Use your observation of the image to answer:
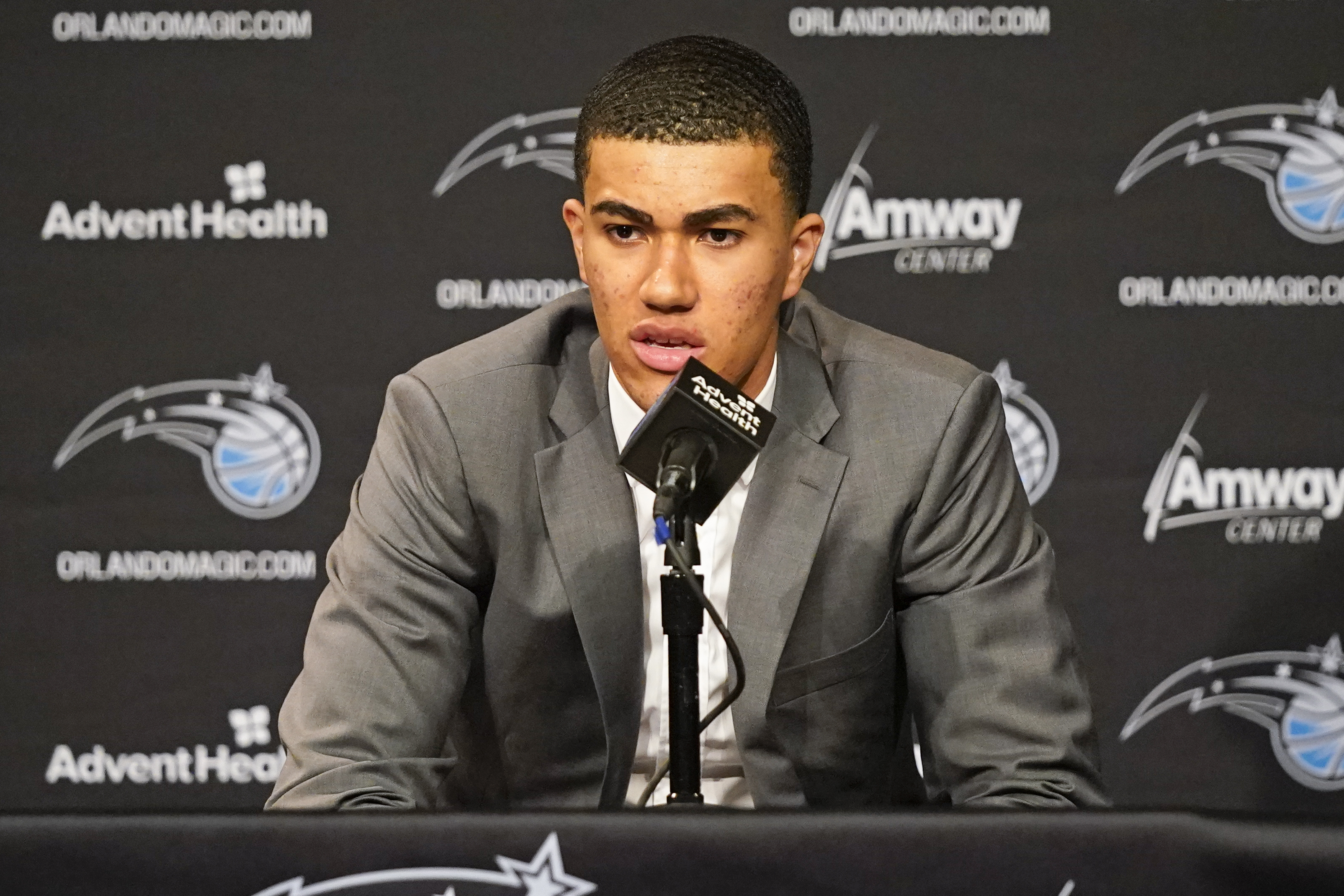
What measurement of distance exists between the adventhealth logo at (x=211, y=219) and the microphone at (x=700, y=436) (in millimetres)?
1949

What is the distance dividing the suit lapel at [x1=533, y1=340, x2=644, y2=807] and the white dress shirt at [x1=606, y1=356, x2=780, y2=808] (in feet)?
0.10

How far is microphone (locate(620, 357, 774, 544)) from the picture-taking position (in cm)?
144

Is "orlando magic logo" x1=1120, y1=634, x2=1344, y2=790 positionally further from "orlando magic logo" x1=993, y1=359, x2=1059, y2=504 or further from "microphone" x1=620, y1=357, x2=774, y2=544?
"microphone" x1=620, y1=357, x2=774, y2=544

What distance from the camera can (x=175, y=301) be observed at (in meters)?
3.21

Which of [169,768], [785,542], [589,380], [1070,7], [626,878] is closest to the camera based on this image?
[626,878]

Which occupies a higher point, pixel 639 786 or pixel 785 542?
pixel 785 542

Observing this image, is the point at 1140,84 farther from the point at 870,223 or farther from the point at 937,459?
the point at 937,459

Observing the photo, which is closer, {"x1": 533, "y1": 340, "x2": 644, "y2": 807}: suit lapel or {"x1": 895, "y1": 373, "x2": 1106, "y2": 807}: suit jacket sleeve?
{"x1": 895, "y1": 373, "x2": 1106, "y2": 807}: suit jacket sleeve

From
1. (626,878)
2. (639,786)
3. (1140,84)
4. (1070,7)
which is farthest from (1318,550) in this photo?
(626,878)

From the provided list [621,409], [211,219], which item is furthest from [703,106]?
[211,219]

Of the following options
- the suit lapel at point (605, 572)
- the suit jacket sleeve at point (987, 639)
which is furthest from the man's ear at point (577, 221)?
the suit jacket sleeve at point (987, 639)

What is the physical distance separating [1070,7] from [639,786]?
6.56 ft

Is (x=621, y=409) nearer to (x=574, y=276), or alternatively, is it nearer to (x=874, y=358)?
(x=874, y=358)

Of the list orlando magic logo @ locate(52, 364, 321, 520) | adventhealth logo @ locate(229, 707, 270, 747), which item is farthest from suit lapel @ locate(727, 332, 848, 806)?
adventhealth logo @ locate(229, 707, 270, 747)
